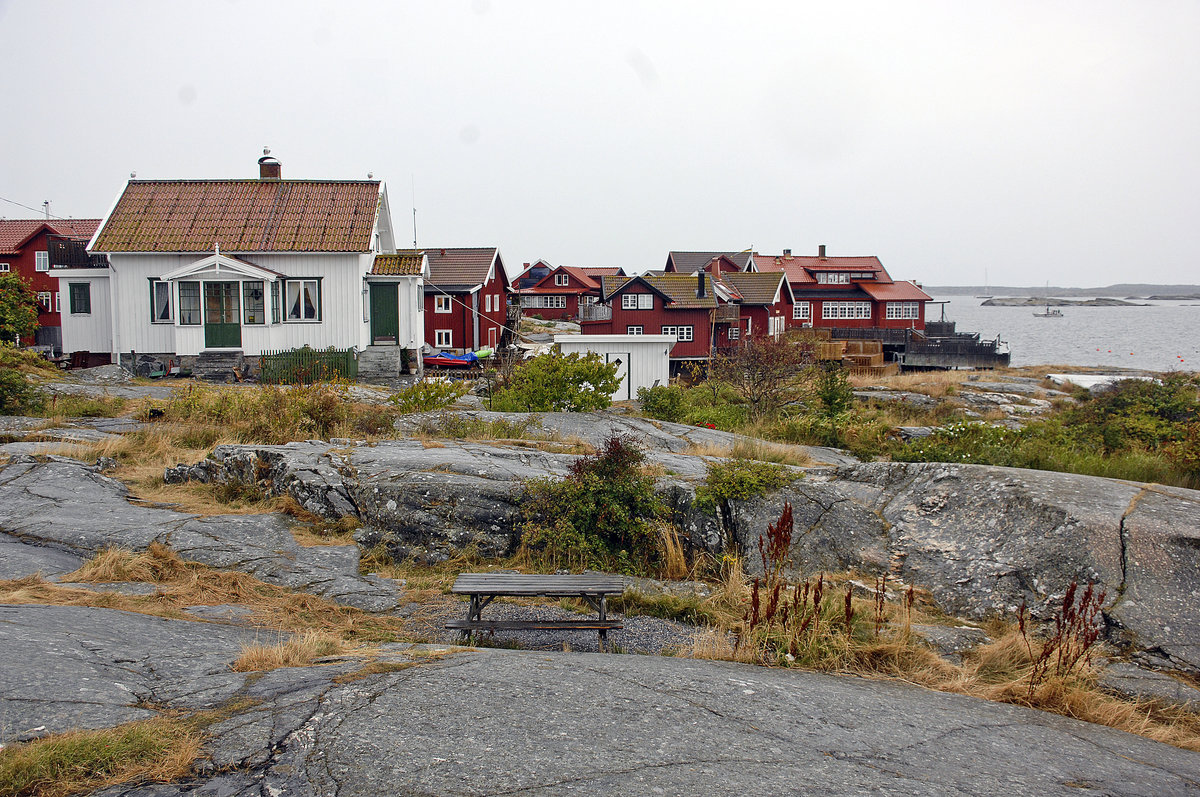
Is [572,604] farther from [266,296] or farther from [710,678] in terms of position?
[266,296]

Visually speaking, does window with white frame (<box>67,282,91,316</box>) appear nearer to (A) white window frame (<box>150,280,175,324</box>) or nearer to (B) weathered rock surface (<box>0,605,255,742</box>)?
(A) white window frame (<box>150,280,175,324</box>)

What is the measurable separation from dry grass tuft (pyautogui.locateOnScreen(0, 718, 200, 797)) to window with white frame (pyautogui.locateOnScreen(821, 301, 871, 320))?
6293 cm

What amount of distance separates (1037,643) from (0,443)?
50.1 feet

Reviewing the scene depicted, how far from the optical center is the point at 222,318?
2634 centimetres

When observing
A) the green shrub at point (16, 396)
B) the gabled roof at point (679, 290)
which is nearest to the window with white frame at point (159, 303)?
the green shrub at point (16, 396)

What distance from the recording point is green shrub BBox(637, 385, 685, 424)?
20.0m

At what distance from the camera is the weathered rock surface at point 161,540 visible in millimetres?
8609

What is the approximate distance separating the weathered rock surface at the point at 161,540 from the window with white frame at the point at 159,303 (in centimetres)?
1748

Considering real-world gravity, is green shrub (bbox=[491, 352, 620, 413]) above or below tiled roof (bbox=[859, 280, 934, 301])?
below

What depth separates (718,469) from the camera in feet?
34.9

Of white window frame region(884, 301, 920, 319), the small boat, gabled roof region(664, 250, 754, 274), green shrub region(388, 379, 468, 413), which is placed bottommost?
green shrub region(388, 379, 468, 413)

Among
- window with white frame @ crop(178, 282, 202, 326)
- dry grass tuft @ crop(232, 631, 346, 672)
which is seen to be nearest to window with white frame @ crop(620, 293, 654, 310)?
window with white frame @ crop(178, 282, 202, 326)

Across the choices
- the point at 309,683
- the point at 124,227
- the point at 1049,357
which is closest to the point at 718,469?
the point at 309,683

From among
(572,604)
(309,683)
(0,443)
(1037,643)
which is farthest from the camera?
(0,443)
